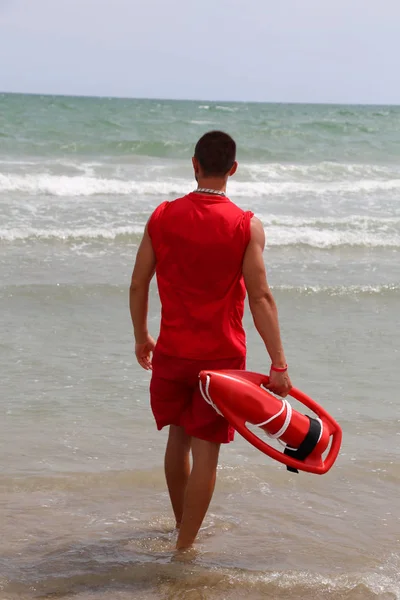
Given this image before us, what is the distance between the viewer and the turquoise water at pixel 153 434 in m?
3.56

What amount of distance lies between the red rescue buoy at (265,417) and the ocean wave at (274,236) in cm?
733

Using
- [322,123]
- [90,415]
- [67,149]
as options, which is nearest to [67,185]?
[67,149]

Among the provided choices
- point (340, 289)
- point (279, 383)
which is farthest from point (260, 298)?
point (340, 289)

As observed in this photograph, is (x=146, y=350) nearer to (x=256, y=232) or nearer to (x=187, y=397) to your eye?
(x=187, y=397)

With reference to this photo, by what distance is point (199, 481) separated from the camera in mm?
3488

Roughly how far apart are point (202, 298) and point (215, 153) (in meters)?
0.54

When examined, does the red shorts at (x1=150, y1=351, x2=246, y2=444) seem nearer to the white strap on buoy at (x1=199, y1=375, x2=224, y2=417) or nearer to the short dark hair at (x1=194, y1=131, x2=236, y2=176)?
the white strap on buoy at (x1=199, y1=375, x2=224, y2=417)

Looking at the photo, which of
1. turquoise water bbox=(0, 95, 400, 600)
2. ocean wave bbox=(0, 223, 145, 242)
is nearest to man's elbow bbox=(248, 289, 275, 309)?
turquoise water bbox=(0, 95, 400, 600)

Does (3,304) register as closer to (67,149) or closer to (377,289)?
(377,289)

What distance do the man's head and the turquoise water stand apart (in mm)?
1580

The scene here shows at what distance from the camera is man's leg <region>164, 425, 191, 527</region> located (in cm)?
367

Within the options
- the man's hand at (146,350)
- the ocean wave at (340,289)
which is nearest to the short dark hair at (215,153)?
the man's hand at (146,350)

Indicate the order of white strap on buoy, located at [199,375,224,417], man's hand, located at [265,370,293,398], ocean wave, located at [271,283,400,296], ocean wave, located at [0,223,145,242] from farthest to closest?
ocean wave, located at [0,223,145,242] → ocean wave, located at [271,283,400,296] → man's hand, located at [265,370,293,398] → white strap on buoy, located at [199,375,224,417]

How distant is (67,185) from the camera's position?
1634 centimetres
